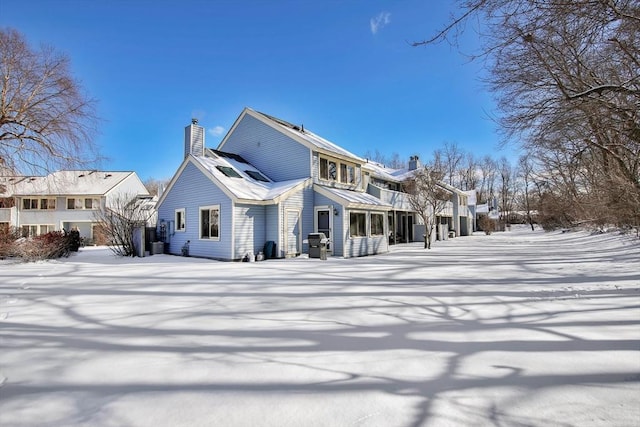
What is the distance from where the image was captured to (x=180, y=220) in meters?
15.9

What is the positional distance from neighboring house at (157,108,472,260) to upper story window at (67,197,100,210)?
1929 centimetres

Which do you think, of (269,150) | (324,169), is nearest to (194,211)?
(269,150)

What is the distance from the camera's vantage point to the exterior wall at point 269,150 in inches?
631

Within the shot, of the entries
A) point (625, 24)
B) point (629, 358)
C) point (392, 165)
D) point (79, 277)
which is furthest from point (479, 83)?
point (392, 165)

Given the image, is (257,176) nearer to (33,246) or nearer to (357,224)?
(357,224)

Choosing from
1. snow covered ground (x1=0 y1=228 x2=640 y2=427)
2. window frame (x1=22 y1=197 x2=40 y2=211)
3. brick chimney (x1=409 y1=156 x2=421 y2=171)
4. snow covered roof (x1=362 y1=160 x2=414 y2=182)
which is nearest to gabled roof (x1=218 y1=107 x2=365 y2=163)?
snow covered roof (x1=362 y1=160 x2=414 y2=182)

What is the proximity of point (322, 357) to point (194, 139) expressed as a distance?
15.4m

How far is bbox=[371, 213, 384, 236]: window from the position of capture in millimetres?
17047

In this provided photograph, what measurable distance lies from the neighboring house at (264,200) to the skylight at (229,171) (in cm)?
7

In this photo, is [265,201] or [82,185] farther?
[82,185]

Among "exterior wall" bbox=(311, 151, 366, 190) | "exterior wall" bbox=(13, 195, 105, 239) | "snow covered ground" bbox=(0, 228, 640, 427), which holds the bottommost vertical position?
"snow covered ground" bbox=(0, 228, 640, 427)

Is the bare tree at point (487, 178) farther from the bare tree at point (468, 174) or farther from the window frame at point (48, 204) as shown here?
the window frame at point (48, 204)

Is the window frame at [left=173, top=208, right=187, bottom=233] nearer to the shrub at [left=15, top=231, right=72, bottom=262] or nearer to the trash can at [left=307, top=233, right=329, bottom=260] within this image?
the shrub at [left=15, top=231, right=72, bottom=262]

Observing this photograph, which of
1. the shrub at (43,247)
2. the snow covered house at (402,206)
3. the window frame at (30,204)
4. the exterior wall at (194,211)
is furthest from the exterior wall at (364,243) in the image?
the window frame at (30,204)
